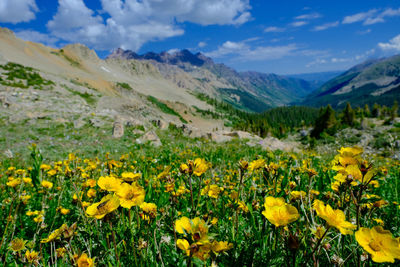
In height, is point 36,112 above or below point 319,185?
above

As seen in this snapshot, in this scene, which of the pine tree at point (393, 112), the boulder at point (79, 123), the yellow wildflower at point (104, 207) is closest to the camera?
the yellow wildflower at point (104, 207)

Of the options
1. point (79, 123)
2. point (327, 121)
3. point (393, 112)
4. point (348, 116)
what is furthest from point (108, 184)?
point (348, 116)

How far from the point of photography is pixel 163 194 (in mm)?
3791

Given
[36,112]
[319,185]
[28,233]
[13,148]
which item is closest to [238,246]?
[319,185]

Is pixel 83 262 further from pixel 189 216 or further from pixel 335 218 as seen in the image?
pixel 189 216

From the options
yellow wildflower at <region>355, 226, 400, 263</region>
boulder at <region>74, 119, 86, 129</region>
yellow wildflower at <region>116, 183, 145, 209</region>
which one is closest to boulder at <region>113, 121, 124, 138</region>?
boulder at <region>74, 119, 86, 129</region>

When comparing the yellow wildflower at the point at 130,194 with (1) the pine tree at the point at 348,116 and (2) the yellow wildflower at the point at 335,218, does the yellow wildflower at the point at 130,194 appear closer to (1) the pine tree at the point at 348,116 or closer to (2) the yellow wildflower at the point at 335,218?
(2) the yellow wildflower at the point at 335,218

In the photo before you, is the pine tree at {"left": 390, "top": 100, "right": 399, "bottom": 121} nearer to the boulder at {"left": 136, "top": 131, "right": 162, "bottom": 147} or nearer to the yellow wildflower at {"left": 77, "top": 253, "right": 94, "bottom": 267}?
the boulder at {"left": 136, "top": 131, "right": 162, "bottom": 147}

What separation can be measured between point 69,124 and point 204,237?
16552mm

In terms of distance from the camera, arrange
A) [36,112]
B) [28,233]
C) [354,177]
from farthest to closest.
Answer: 1. [36,112]
2. [28,233]
3. [354,177]

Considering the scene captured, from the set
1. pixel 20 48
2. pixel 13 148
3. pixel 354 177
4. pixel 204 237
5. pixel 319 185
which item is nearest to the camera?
pixel 204 237

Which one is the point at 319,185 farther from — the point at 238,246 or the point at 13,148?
the point at 13,148

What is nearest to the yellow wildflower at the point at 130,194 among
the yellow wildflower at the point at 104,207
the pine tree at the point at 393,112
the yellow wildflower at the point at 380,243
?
the yellow wildflower at the point at 104,207

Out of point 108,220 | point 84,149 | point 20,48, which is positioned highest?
point 20,48
